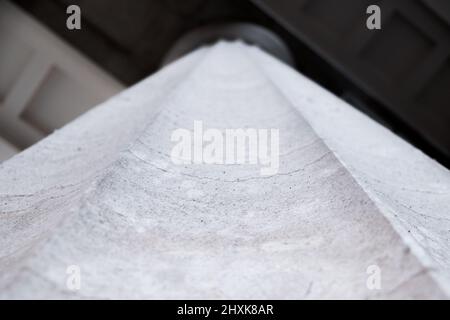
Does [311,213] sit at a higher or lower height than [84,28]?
lower

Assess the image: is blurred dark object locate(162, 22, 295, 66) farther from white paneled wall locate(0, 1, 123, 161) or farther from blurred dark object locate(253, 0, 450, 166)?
white paneled wall locate(0, 1, 123, 161)

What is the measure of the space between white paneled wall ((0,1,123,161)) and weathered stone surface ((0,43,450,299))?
5.90 meters

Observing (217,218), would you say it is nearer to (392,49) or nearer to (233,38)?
(233,38)

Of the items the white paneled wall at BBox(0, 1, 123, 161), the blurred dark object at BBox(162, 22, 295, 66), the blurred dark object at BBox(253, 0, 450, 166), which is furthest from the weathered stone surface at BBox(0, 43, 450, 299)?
the white paneled wall at BBox(0, 1, 123, 161)

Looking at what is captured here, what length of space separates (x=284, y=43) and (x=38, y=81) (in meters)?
3.65

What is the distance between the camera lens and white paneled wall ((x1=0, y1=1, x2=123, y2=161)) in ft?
25.4

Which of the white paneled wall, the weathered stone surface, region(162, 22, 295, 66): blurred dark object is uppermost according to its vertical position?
the white paneled wall

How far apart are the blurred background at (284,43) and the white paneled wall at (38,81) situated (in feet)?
0.05

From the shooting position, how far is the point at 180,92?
2.71m

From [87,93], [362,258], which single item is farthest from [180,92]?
[87,93]

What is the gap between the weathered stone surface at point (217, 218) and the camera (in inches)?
39.1

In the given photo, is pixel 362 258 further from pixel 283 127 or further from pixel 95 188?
pixel 283 127
